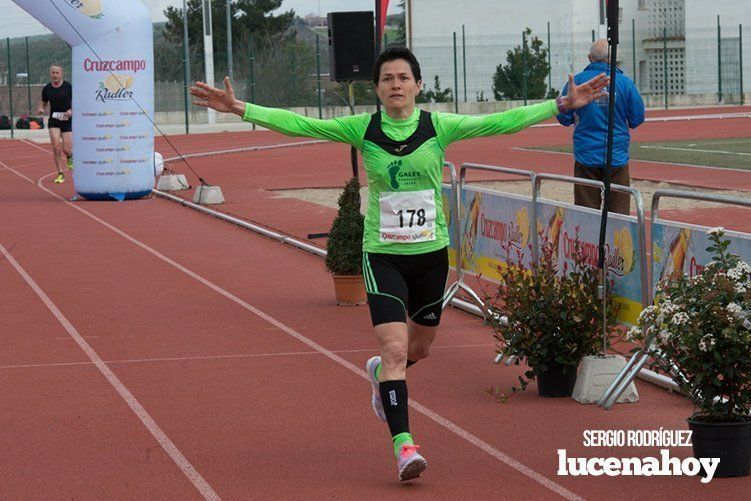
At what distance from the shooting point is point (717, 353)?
641 cm

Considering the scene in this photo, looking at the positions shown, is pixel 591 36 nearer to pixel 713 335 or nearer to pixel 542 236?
pixel 542 236

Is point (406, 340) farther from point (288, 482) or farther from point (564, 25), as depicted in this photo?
point (564, 25)

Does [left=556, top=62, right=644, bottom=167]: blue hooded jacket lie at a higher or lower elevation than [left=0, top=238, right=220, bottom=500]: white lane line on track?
higher

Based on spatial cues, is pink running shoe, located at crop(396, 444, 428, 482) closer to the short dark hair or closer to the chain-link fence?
the short dark hair

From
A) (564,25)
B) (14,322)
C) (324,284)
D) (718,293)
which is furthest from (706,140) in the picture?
(564,25)

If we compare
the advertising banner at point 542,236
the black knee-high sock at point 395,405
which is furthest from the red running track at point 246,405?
the advertising banner at point 542,236

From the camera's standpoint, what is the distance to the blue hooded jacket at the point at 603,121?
11.9 metres

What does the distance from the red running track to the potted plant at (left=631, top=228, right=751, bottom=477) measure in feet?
0.57

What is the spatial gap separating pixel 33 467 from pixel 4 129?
44135 millimetres

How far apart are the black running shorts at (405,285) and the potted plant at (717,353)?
1146mm

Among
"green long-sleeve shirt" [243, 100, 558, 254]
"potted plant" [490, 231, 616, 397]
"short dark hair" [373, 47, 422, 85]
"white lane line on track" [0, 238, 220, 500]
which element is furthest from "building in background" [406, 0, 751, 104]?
"short dark hair" [373, 47, 422, 85]

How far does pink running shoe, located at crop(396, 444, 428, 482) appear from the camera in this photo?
6.30m

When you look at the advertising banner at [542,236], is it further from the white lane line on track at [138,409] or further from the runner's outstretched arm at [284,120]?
the white lane line on track at [138,409]

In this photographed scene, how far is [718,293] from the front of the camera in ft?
21.4
